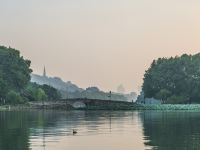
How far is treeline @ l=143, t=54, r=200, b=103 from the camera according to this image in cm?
18475

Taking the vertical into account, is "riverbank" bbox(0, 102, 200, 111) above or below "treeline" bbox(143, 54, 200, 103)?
below

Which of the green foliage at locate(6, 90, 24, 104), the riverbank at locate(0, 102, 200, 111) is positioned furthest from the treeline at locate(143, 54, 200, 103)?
the green foliage at locate(6, 90, 24, 104)

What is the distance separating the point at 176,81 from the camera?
189 meters

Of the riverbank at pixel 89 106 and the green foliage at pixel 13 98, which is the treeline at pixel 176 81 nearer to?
the riverbank at pixel 89 106

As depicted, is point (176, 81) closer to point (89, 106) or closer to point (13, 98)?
point (89, 106)

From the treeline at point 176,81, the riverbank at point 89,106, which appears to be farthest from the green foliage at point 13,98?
the treeline at point 176,81

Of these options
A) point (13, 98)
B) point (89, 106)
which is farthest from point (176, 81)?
point (13, 98)

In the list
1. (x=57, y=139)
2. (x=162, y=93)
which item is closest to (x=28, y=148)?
(x=57, y=139)

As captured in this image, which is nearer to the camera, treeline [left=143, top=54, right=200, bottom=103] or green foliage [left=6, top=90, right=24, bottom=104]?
treeline [left=143, top=54, right=200, bottom=103]

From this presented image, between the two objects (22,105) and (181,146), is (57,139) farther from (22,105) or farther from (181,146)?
(22,105)

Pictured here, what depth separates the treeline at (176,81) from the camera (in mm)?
184750

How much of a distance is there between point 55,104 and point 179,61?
133ft

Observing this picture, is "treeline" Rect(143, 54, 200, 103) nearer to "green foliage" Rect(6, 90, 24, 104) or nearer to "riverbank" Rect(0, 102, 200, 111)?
"riverbank" Rect(0, 102, 200, 111)

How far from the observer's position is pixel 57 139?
58.1 meters
